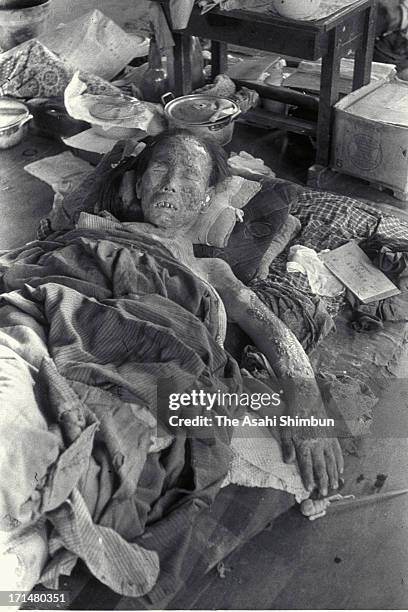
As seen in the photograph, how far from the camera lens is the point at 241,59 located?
4926 millimetres

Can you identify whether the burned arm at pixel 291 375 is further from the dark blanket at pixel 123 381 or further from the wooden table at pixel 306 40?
the wooden table at pixel 306 40

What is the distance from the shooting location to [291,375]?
231 centimetres

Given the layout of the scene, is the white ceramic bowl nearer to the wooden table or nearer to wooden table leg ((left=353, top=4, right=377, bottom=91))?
the wooden table

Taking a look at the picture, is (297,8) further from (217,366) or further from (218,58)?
(217,366)

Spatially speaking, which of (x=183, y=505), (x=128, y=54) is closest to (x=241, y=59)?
(x=128, y=54)

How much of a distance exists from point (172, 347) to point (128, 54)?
3648mm

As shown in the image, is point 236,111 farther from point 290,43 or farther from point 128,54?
point 128,54

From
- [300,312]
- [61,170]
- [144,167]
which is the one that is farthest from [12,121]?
[300,312]

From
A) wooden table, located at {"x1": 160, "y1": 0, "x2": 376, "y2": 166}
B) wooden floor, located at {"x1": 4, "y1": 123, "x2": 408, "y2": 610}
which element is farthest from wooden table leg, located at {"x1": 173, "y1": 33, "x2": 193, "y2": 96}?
wooden floor, located at {"x1": 4, "y1": 123, "x2": 408, "y2": 610}

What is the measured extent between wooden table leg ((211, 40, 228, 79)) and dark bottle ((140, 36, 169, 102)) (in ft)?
1.07

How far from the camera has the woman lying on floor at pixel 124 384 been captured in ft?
5.71

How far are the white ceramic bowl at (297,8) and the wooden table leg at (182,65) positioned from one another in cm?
87

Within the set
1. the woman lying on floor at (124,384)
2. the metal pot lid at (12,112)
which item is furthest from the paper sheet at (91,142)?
the woman lying on floor at (124,384)

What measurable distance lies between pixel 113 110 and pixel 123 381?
8.67 feet
